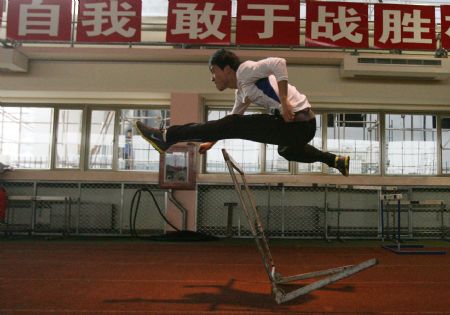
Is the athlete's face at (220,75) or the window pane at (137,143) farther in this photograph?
the window pane at (137,143)

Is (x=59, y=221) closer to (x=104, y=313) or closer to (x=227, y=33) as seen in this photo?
(x=227, y=33)

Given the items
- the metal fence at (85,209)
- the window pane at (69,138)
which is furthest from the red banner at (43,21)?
the metal fence at (85,209)

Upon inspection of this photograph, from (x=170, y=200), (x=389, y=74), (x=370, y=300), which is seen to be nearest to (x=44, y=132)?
(x=170, y=200)

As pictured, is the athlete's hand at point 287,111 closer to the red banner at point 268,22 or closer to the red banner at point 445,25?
the red banner at point 268,22

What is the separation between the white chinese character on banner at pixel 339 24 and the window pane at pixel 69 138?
15.4 feet

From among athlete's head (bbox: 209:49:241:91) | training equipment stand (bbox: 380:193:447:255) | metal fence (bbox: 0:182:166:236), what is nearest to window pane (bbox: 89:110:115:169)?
metal fence (bbox: 0:182:166:236)

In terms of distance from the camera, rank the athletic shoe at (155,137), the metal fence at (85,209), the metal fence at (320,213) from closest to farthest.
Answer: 1. the athletic shoe at (155,137)
2. the metal fence at (85,209)
3. the metal fence at (320,213)

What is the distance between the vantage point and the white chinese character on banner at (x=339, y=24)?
7.04 metres

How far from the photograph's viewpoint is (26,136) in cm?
834

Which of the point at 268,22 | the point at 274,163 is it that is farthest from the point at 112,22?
the point at 274,163

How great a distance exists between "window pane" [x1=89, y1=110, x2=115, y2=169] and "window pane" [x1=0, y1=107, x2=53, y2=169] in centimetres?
81

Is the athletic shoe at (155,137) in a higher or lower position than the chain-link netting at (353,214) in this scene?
higher

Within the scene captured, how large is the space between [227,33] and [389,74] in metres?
2.80

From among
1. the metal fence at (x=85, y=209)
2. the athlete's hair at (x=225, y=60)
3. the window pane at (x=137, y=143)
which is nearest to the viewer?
the athlete's hair at (x=225, y=60)
